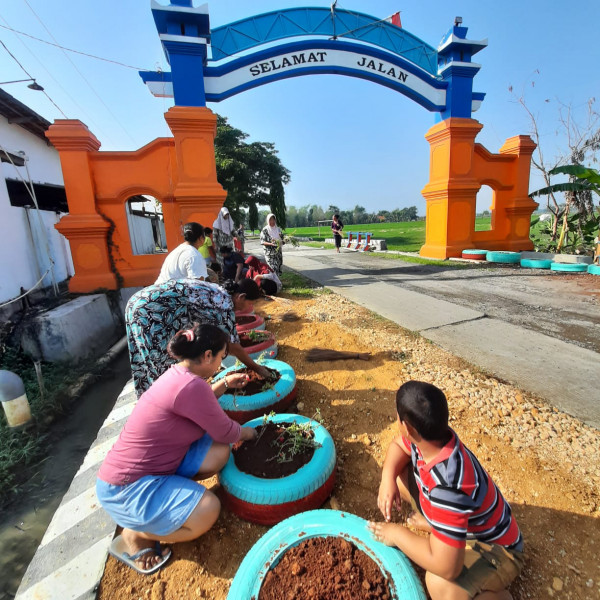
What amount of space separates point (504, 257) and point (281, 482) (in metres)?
10.3

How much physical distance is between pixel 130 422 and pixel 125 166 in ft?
25.4

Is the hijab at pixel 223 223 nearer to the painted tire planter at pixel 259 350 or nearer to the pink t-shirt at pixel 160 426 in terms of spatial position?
the painted tire planter at pixel 259 350

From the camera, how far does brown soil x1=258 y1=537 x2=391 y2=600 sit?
53.5 inches

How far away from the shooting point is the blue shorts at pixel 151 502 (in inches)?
69.0

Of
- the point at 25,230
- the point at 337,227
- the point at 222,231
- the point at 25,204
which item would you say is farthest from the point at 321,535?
the point at 337,227

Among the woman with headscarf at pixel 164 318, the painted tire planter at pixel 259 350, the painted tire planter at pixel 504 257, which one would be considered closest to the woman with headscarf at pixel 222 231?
the painted tire planter at pixel 259 350

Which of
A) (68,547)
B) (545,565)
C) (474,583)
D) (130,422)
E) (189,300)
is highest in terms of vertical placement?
(189,300)

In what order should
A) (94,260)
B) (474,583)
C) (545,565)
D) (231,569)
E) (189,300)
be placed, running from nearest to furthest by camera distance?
1. (474,583)
2. (545,565)
3. (231,569)
4. (189,300)
5. (94,260)

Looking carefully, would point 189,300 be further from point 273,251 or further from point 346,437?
point 273,251

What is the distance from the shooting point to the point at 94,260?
7789 mm

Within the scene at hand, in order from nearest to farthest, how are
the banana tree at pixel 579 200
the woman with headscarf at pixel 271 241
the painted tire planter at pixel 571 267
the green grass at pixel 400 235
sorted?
the woman with headscarf at pixel 271 241 < the painted tire planter at pixel 571 267 < the banana tree at pixel 579 200 < the green grass at pixel 400 235

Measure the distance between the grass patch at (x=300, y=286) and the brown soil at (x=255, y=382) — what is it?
3.95m

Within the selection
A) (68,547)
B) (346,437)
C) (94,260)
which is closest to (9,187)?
(94,260)

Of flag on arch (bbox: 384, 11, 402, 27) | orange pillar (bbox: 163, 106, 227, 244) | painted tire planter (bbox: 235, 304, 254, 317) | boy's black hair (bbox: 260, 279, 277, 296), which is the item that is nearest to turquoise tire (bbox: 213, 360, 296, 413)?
painted tire planter (bbox: 235, 304, 254, 317)
